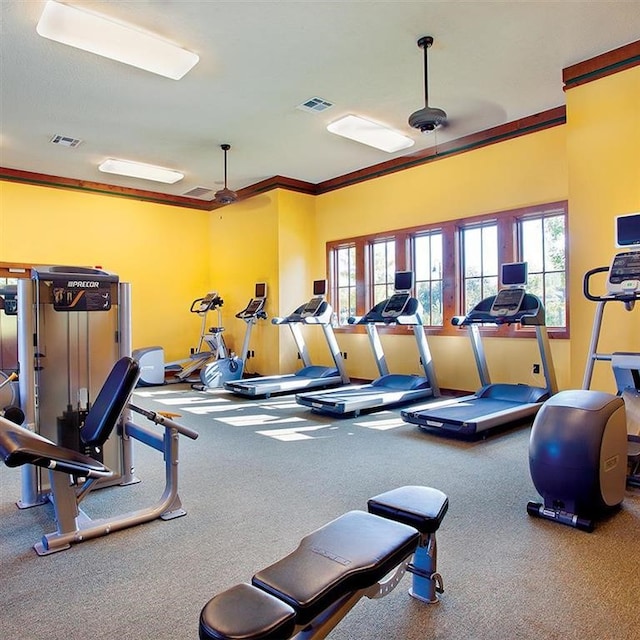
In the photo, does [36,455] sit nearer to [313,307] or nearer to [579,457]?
[579,457]

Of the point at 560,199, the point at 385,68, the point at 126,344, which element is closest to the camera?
the point at 126,344

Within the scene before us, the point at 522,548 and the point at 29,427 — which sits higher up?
the point at 29,427

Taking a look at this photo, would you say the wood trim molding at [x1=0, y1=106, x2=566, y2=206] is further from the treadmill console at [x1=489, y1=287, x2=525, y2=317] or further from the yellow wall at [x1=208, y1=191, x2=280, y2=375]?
the treadmill console at [x1=489, y1=287, x2=525, y2=317]

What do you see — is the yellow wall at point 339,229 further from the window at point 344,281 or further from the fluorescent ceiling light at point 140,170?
the fluorescent ceiling light at point 140,170

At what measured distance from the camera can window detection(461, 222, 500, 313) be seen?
6.30 meters

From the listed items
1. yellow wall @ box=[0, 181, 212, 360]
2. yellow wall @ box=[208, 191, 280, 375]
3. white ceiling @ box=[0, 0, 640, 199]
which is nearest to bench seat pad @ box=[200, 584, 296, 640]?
white ceiling @ box=[0, 0, 640, 199]

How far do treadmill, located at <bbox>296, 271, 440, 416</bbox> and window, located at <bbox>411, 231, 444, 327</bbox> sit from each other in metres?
0.69

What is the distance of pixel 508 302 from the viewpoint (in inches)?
203

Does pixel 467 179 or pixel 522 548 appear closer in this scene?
pixel 522 548

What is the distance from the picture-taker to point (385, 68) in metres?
4.59

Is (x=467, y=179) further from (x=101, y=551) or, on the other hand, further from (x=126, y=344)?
(x=101, y=551)

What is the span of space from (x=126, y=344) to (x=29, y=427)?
79cm

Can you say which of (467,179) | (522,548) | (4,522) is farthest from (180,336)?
(522,548)

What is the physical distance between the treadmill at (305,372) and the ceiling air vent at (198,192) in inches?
118
